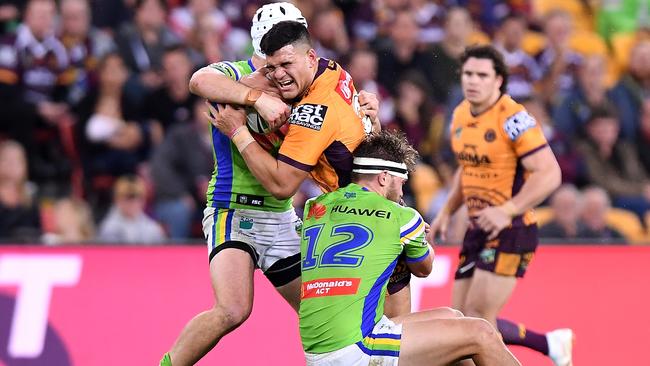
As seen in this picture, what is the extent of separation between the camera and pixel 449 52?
13.9m

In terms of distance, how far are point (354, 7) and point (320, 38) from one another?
34.3 inches

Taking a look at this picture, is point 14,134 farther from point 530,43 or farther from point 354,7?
point 530,43

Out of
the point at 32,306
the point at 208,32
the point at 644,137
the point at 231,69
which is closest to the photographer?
the point at 231,69

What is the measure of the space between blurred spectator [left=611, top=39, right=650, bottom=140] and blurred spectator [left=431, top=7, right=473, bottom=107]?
198cm

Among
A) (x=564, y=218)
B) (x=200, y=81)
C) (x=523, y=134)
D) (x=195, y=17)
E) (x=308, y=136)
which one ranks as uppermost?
(x=195, y=17)

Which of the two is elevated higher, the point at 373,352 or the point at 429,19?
the point at 429,19

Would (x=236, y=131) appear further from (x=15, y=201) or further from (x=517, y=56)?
(x=517, y=56)

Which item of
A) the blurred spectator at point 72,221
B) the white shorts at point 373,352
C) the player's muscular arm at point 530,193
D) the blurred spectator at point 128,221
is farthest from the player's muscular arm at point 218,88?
the blurred spectator at point 72,221

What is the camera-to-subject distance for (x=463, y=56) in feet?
29.1

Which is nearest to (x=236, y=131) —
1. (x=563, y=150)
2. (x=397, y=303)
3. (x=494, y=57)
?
(x=397, y=303)

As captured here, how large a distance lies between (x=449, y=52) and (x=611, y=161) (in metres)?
2.27

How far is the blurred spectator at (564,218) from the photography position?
1214 cm

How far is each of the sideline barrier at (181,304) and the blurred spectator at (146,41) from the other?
342 cm

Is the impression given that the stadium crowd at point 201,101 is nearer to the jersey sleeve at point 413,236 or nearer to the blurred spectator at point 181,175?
the blurred spectator at point 181,175
